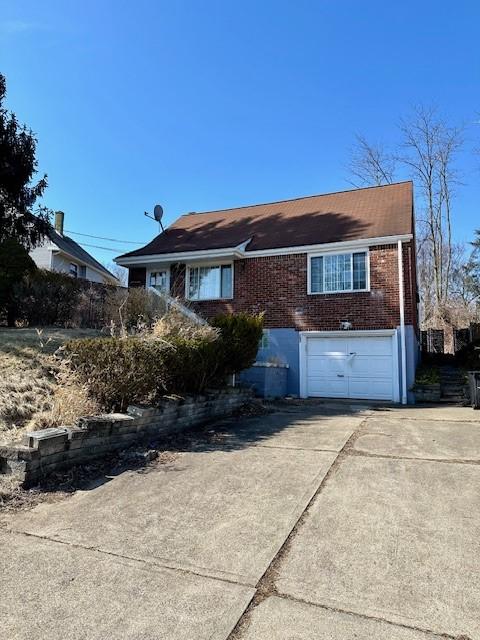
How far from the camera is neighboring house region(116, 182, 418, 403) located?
13109mm

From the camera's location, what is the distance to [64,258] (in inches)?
1093

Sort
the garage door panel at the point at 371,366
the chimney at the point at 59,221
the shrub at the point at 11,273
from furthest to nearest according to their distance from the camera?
the chimney at the point at 59,221 → the garage door panel at the point at 371,366 → the shrub at the point at 11,273

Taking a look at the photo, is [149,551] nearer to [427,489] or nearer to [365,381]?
[427,489]

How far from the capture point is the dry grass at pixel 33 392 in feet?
17.8

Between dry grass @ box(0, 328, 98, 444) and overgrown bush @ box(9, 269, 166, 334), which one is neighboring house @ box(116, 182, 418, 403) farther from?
dry grass @ box(0, 328, 98, 444)

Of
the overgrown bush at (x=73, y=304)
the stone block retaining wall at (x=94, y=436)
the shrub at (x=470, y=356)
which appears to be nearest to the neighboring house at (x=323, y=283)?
the shrub at (x=470, y=356)

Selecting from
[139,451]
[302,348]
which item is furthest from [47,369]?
[302,348]

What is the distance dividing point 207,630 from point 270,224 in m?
15.3

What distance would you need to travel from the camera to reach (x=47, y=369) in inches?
272

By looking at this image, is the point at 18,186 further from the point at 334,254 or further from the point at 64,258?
the point at 64,258

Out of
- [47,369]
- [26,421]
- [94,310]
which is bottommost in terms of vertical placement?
[26,421]

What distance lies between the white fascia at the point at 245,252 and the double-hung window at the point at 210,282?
0.53 meters

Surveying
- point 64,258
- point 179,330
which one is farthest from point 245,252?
point 64,258

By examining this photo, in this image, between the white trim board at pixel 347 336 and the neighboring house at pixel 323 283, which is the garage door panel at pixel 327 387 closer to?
the neighboring house at pixel 323 283
